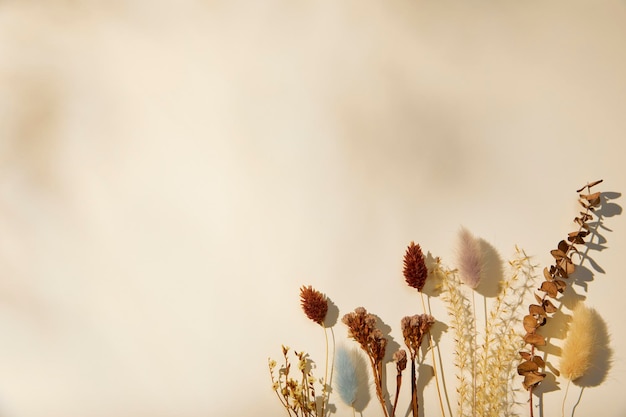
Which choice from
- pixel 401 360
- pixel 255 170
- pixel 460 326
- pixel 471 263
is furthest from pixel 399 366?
pixel 255 170

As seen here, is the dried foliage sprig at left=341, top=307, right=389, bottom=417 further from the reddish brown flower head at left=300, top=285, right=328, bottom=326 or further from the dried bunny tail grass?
the dried bunny tail grass

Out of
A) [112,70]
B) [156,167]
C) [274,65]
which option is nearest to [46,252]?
[156,167]

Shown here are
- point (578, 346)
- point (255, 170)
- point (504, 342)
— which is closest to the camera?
point (578, 346)

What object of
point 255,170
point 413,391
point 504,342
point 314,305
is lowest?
point 413,391

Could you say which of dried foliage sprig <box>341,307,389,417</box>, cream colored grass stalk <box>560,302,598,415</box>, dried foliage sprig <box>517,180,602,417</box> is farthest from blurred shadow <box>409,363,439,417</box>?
cream colored grass stalk <box>560,302,598,415</box>

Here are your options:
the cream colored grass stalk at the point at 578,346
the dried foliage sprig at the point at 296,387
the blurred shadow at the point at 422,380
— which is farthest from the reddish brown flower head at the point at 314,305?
the cream colored grass stalk at the point at 578,346

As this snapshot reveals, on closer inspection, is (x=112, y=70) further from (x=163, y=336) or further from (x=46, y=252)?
(x=163, y=336)

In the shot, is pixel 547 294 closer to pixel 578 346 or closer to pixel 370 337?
pixel 578 346
